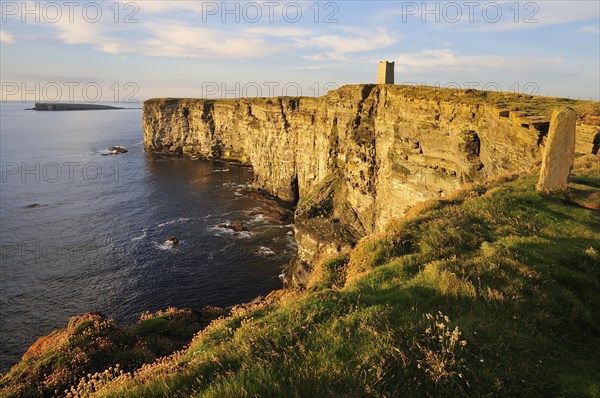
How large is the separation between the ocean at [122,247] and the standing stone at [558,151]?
33196 millimetres

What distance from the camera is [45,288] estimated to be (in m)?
43.1

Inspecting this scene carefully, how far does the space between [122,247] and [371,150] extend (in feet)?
135

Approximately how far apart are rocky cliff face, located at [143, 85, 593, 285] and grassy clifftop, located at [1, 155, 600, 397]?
17876 mm

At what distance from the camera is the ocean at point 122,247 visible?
40125 millimetres

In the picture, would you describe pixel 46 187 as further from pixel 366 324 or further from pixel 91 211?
pixel 366 324

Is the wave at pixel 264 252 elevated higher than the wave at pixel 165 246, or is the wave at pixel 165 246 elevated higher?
the wave at pixel 165 246

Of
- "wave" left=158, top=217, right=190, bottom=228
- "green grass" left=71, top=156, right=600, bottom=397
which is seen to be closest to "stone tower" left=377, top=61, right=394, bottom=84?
"wave" left=158, top=217, right=190, bottom=228

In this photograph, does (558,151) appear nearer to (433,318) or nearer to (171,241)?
(433,318)

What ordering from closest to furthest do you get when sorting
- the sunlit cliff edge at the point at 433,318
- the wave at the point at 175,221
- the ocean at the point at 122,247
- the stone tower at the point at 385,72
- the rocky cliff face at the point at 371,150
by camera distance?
the sunlit cliff edge at the point at 433,318, the rocky cliff face at the point at 371,150, the ocean at the point at 122,247, the stone tower at the point at 385,72, the wave at the point at 175,221

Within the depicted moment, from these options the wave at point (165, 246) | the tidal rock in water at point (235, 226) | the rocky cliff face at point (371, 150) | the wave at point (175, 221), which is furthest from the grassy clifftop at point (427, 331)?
the wave at point (175, 221)

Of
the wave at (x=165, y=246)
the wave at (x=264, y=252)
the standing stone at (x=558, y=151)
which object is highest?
the standing stone at (x=558, y=151)

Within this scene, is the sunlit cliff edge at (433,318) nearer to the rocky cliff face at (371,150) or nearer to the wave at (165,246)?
the rocky cliff face at (371,150)

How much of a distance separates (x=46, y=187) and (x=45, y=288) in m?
53.7

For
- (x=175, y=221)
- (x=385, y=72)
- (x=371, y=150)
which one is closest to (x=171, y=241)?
(x=175, y=221)
